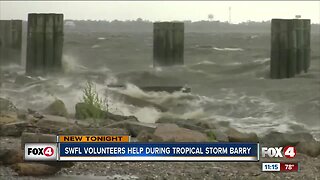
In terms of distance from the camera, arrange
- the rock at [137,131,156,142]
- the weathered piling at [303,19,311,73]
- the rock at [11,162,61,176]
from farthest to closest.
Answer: the weathered piling at [303,19,311,73] → the rock at [137,131,156,142] → the rock at [11,162,61,176]

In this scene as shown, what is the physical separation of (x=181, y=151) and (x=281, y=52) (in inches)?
595

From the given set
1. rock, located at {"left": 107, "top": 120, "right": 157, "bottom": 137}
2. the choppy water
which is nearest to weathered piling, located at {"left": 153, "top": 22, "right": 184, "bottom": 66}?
the choppy water

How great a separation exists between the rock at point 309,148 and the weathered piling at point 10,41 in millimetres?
19242

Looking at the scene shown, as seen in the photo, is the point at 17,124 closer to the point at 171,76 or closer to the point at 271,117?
the point at 271,117

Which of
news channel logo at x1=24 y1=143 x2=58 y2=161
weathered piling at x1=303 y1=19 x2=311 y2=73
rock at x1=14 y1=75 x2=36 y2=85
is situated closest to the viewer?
news channel logo at x1=24 y1=143 x2=58 y2=161

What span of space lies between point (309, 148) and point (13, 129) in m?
4.26

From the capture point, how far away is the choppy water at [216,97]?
1503 centimetres

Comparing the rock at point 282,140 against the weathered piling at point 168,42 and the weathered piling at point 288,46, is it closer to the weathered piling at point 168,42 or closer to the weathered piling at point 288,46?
the weathered piling at point 288,46

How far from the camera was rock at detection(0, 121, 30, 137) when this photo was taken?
891 cm

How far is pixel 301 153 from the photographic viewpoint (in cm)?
875

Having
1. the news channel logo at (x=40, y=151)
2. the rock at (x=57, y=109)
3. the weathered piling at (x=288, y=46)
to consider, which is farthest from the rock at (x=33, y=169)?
the weathered piling at (x=288, y=46)

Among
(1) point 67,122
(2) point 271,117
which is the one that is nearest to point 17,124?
(1) point 67,122

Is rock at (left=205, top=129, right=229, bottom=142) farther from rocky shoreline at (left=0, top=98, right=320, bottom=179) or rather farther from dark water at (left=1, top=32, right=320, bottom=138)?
dark water at (left=1, top=32, right=320, bottom=138)

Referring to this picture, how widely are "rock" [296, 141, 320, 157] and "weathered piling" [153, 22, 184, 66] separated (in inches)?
594
